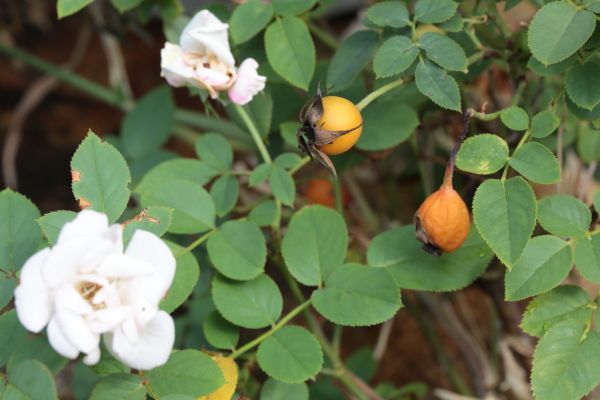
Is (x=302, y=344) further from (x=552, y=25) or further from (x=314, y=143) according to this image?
(x=552, y=25)

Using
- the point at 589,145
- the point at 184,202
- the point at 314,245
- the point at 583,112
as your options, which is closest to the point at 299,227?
the point at 314,245

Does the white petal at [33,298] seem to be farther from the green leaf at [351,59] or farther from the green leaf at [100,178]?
the green leaf at [351,59]

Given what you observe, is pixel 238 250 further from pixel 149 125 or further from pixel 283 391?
pixel 149 125

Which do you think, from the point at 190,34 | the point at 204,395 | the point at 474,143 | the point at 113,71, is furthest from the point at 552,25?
the point at 113,71

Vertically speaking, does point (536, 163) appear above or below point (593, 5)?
below

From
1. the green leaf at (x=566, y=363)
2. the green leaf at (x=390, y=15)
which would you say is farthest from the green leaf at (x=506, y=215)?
the green leaf at (x=390, y=15)

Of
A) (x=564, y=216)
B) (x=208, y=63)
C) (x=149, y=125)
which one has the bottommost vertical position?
(x=149, y=125)
